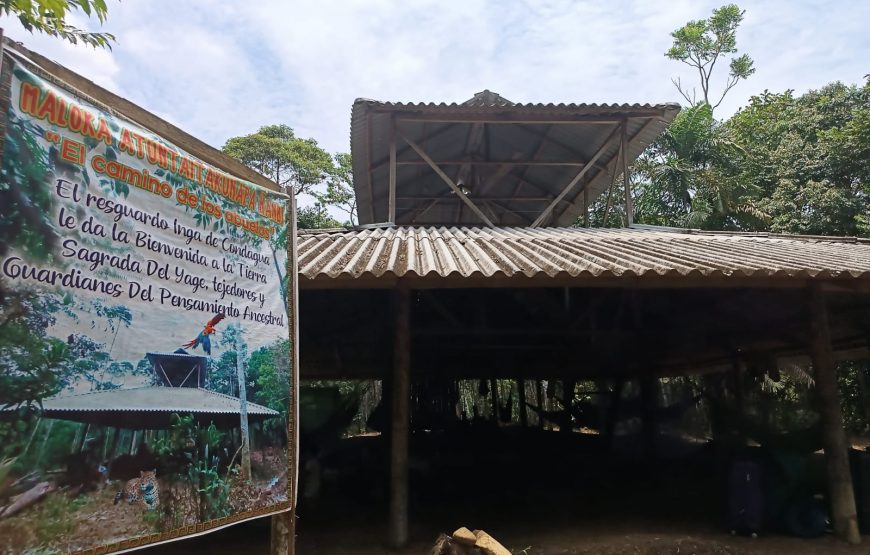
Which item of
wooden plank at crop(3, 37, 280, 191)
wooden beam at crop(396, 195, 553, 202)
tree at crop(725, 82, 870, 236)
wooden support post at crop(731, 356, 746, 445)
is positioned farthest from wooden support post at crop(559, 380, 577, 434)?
wooden plank at crop(3, 37, 280, 191)

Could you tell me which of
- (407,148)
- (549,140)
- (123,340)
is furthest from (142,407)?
(549,140)

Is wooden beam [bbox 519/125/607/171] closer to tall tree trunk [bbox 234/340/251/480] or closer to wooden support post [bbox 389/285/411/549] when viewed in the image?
wooden support post [bbox 389/285/411/549]

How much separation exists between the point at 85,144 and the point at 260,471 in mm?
1547

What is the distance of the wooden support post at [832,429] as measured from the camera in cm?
554

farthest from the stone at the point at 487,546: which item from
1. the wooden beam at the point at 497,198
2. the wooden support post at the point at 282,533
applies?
the wooden beam at the point at 497,198

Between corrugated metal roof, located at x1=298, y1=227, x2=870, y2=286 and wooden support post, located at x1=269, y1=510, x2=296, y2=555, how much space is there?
2.16m

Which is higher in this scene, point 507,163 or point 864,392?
point 507,163

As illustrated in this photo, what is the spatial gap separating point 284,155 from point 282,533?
25978 mm

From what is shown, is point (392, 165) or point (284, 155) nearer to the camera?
point (392, 165)

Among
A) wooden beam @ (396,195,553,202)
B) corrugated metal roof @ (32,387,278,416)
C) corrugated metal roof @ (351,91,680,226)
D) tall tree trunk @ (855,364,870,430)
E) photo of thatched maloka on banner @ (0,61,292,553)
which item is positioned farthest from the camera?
tall tree trunk @ (855,364,870,430)

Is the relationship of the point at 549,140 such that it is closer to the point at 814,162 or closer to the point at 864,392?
the point at 814,162

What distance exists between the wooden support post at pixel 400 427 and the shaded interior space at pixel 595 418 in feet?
0.28

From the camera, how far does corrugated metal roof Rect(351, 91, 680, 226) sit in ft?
28.2

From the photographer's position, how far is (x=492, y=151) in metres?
10.4
